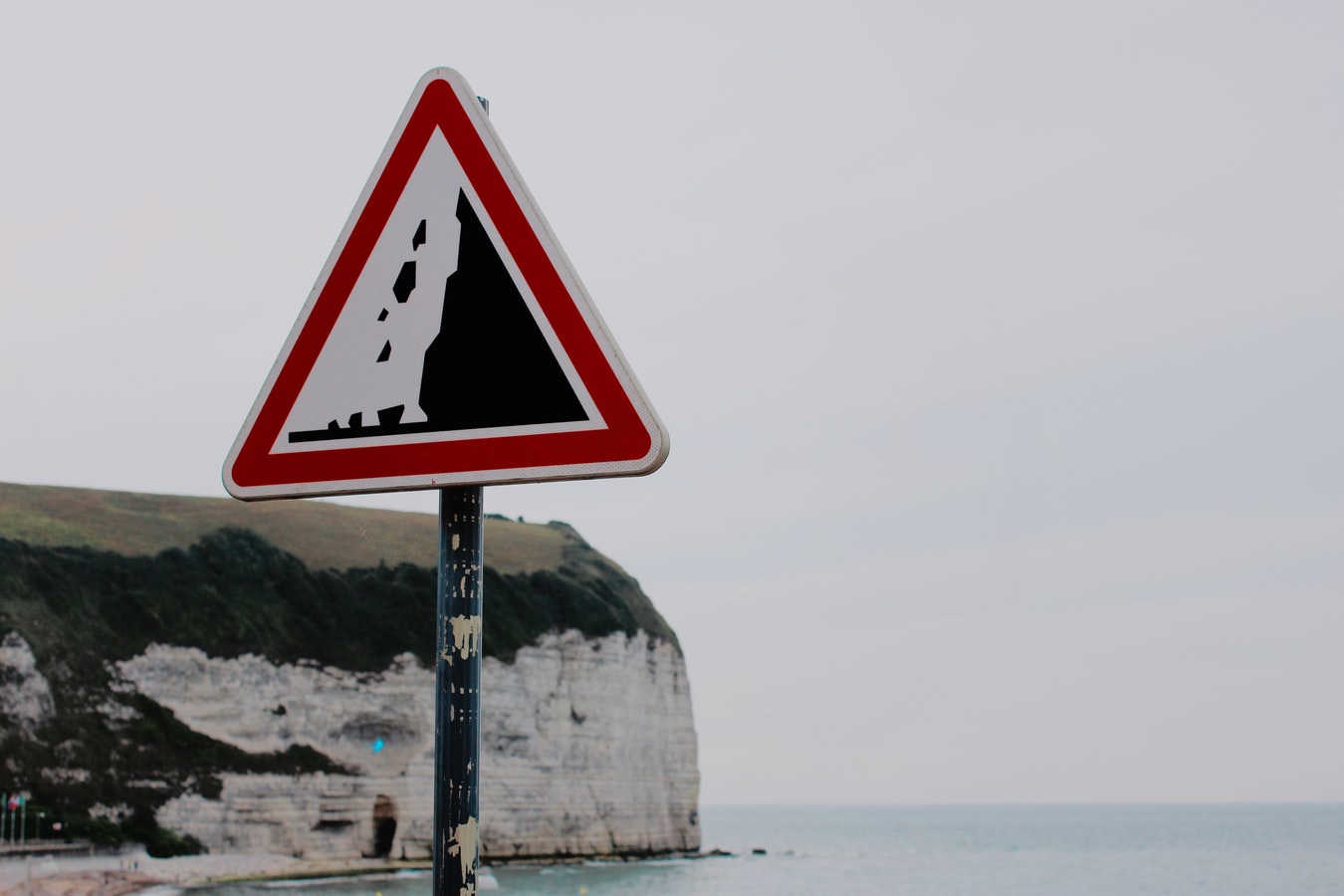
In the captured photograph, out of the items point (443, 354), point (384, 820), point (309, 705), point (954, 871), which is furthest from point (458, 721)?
point (954, 871)

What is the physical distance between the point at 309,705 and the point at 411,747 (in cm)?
439

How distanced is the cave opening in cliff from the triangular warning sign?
51263 mm

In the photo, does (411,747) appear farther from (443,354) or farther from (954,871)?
(443,354)

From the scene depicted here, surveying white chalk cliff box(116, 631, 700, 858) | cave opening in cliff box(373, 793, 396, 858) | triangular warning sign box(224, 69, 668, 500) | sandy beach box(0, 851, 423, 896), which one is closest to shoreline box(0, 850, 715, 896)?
sandy beach box(0, 851, 423, 896)

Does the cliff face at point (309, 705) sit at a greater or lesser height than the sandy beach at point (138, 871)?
greater

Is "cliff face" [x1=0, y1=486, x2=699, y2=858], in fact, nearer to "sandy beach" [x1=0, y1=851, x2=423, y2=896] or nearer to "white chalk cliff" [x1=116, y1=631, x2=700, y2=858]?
"white chalk cliff" [x1=116, y1=631, x2=700, y2=858]

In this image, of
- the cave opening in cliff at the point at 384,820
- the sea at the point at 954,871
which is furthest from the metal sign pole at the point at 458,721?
the cave opening in cliff at the point at 384,820

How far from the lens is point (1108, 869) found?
7881cm

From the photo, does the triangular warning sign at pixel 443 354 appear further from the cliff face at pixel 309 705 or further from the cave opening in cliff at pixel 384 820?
the cave opening in cliff at pixel 384 820

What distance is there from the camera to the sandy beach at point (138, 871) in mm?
41406

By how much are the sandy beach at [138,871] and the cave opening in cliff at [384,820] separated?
1247 millimetres

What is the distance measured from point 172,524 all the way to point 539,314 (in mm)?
60367

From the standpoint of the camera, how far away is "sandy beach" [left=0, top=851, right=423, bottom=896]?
136 ft

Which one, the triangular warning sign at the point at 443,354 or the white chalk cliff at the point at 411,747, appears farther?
the white chalk cliff at the point at 411,747
